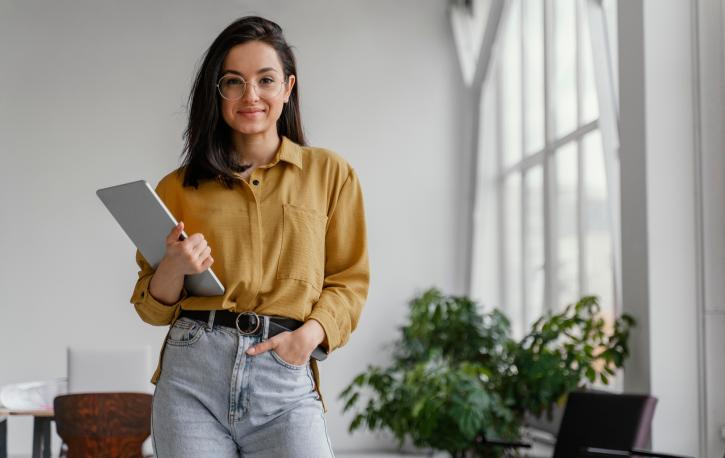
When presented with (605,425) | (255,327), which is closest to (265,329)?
(255,327)

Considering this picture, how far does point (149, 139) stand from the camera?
27.0 feet

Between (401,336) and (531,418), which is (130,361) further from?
(401,336)

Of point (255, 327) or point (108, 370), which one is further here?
point (108, 370)

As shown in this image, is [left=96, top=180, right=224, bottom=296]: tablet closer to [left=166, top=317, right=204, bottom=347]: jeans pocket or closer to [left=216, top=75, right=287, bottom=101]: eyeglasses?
[left=166, top=317, right=204, bottom=347]: jeans pocket

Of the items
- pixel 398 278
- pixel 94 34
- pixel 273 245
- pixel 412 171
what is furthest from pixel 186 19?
pixel 273 245

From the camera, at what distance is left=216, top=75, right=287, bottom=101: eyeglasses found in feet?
5.65

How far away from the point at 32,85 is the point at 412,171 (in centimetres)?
326

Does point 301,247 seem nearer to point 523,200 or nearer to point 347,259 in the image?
point 347,259

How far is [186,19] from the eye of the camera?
8406 mm

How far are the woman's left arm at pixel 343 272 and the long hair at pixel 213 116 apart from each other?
0.21m

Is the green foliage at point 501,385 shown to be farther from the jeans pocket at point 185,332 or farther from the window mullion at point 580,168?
the jeans pocket at point 185,332

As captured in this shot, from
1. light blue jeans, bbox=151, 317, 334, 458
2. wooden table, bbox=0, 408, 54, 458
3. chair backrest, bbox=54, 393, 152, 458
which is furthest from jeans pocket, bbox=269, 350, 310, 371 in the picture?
wooden table, bbox=0, 408, 54, 458

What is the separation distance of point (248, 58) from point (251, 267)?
37cm

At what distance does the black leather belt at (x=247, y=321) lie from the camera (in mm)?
1623
